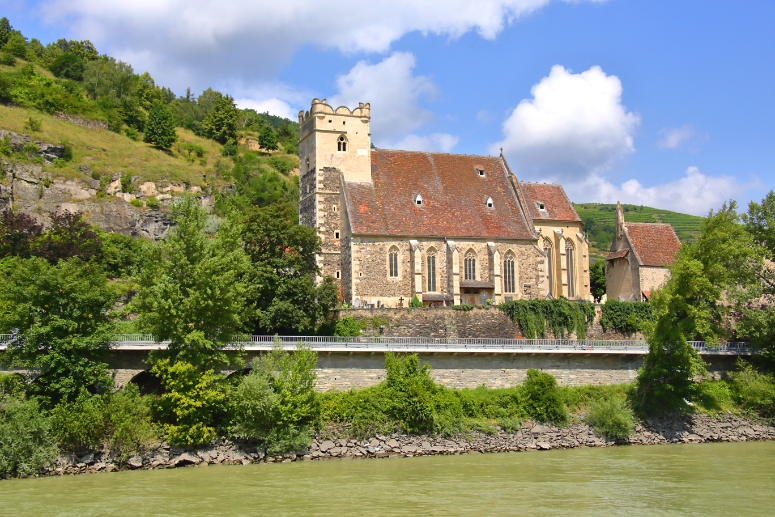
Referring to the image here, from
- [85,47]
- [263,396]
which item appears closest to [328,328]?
[263,396]

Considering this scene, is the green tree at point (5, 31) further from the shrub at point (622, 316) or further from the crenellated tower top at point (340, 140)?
the shrub at point (622, 316)

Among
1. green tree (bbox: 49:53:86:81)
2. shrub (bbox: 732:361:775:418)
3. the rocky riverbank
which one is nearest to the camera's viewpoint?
the rocky riverbank

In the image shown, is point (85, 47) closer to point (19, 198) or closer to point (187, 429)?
point (19, 198)

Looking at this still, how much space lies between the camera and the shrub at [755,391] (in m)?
40.0

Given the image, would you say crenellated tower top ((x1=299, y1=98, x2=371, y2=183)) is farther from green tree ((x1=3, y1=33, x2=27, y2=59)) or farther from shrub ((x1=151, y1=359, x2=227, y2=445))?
green tree ((x1=3, y1=33, x2=27, y2=59))

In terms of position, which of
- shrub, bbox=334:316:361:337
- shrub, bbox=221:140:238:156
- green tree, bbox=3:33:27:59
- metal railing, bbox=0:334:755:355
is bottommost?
metal railing, bbox=0:334:755:355

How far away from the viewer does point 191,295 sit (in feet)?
111

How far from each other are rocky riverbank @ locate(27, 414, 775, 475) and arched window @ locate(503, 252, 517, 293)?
15299 millimetres

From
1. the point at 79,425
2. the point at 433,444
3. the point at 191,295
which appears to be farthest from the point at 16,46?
the point at 433,444

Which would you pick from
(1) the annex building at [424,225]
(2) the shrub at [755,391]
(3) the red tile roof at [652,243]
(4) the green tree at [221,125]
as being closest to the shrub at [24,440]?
(1) the annex building at [424,225]

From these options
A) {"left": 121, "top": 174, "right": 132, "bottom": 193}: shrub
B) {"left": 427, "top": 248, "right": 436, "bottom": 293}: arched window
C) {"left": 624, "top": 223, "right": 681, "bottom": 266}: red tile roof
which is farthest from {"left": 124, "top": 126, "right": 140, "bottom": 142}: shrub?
{"left": 624, "top": 223, "right": 681, "bottom": 266}: red tile roof

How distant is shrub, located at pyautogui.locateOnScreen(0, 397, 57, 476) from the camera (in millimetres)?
29562

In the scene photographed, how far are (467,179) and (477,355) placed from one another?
1782cm

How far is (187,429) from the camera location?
106 ft
